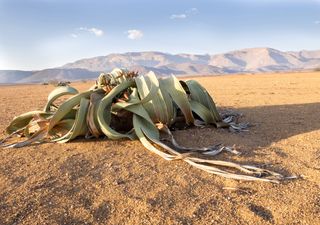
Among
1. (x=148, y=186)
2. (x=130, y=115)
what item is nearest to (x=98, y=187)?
(x=148, y=186)

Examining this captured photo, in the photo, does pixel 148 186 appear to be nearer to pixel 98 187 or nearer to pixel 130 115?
pixel 98 187

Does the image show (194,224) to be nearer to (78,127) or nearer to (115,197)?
(115,197)

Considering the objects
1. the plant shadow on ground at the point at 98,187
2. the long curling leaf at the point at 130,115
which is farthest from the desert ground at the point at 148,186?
the long curling leaf at the point at 130,115

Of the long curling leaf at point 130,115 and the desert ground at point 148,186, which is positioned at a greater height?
the long curling leaf at point 130,115

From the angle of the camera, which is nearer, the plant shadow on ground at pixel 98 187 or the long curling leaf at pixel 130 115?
the plant shadow on ground at pixel 98 187

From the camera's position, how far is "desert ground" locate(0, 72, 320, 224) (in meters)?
2.34

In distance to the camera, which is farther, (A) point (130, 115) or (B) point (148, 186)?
(A) point (130, 115)

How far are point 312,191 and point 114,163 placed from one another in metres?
1.45

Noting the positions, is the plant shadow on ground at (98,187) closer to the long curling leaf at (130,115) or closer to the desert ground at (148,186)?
the desert ground at (148,186)

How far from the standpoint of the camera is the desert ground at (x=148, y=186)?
234cm

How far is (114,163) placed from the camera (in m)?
3.21

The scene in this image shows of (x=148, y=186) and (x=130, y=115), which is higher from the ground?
(x=130, y=115)

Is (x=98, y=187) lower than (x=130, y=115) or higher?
lower

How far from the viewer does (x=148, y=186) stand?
2736 mm
